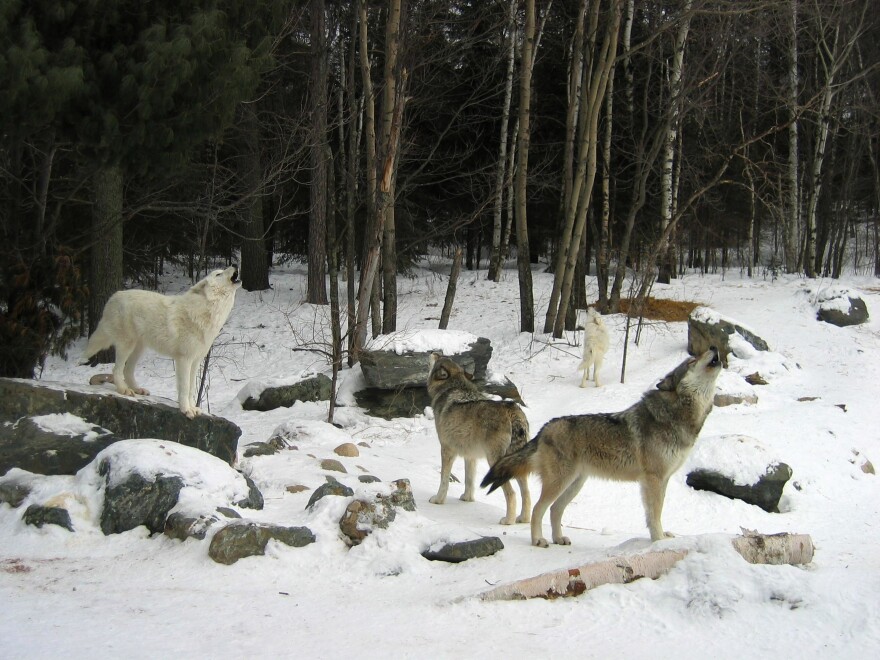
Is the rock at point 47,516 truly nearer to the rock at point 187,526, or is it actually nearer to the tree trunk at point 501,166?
the rock at point 187,526

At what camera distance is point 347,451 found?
9.31m

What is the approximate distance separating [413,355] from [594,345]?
398cm

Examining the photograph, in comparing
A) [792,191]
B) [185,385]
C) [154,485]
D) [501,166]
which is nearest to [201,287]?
[185,385]

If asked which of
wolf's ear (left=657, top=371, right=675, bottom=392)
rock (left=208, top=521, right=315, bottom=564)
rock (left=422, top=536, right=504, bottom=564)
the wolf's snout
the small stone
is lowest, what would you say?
rock (left=422, top=536, right=504, bottom=564)

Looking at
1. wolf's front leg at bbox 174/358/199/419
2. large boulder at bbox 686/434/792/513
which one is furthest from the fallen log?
large boulder at bbox 686/434/792/513

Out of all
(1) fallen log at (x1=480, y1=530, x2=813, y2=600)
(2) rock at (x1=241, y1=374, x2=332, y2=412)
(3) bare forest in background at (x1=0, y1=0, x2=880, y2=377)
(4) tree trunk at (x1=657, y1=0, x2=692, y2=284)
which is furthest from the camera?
(4) tree trunk at (x1=657, y1=0, x2=692, y2=284)

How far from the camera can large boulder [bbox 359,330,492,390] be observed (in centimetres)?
1239

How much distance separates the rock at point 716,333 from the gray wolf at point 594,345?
225 cm

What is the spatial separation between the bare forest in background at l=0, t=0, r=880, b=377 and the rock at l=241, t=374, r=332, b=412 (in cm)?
145

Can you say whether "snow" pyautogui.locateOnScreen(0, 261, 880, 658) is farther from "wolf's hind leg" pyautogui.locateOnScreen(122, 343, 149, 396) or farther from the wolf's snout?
the wolf's snout

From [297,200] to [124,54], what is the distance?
57.9 feet

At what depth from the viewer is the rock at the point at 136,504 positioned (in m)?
5.77

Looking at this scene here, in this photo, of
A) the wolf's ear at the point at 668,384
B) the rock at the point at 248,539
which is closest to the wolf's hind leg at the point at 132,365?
the rock at the point at 248,539

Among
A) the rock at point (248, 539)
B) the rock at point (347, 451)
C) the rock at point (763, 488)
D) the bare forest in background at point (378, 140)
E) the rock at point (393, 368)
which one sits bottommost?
the rock at point (763, 488)
